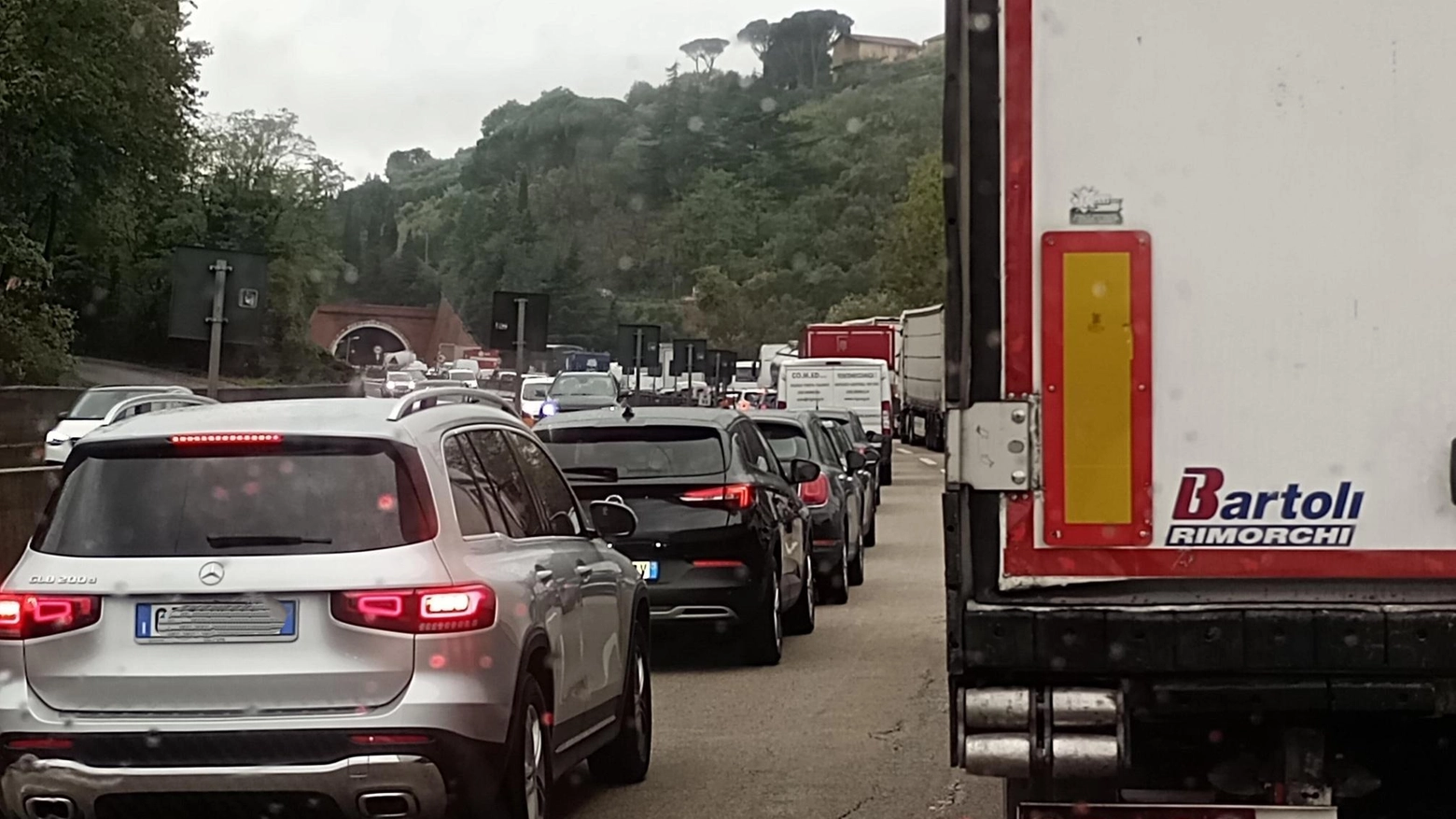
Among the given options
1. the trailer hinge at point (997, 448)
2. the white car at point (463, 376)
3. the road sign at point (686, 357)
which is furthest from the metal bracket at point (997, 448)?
the white car at point (463, 376)

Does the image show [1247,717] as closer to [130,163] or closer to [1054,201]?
[1054,201]

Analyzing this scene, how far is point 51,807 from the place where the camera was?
6777 millimetres

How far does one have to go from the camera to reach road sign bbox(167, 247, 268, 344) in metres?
19.1

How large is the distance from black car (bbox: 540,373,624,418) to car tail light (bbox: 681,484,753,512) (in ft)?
113

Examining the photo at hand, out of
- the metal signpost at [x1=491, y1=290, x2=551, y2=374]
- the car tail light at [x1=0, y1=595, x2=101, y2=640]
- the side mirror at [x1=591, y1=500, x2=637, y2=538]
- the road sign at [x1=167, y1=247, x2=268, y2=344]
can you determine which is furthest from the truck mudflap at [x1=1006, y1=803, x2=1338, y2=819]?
the metal signpost at [x1=491, y1=290, x2=551, y2=374]

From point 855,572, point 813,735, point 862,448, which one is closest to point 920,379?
point 862,448

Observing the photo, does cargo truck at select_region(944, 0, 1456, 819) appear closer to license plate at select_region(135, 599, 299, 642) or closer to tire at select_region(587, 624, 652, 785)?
license plate at select_region(135, 599, 299, 642)

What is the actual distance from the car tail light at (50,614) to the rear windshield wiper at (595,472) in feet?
21.0

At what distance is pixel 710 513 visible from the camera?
13.0m

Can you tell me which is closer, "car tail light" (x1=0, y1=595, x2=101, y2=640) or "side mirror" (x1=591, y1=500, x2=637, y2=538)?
"car tail light" (x1=0, y1=595, x2=101, y2=640)

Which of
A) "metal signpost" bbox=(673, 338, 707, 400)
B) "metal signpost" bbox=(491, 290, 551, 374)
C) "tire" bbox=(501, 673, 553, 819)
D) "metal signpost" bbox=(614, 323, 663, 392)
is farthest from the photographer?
"metal signpost" bbox=(673, 338, 707, 400)

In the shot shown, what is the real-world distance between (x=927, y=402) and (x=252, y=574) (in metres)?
51.5

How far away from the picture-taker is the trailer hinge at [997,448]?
5016 mm

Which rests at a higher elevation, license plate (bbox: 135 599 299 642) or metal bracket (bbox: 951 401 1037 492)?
metal bracket (bbox: 951 401 1037 492)
